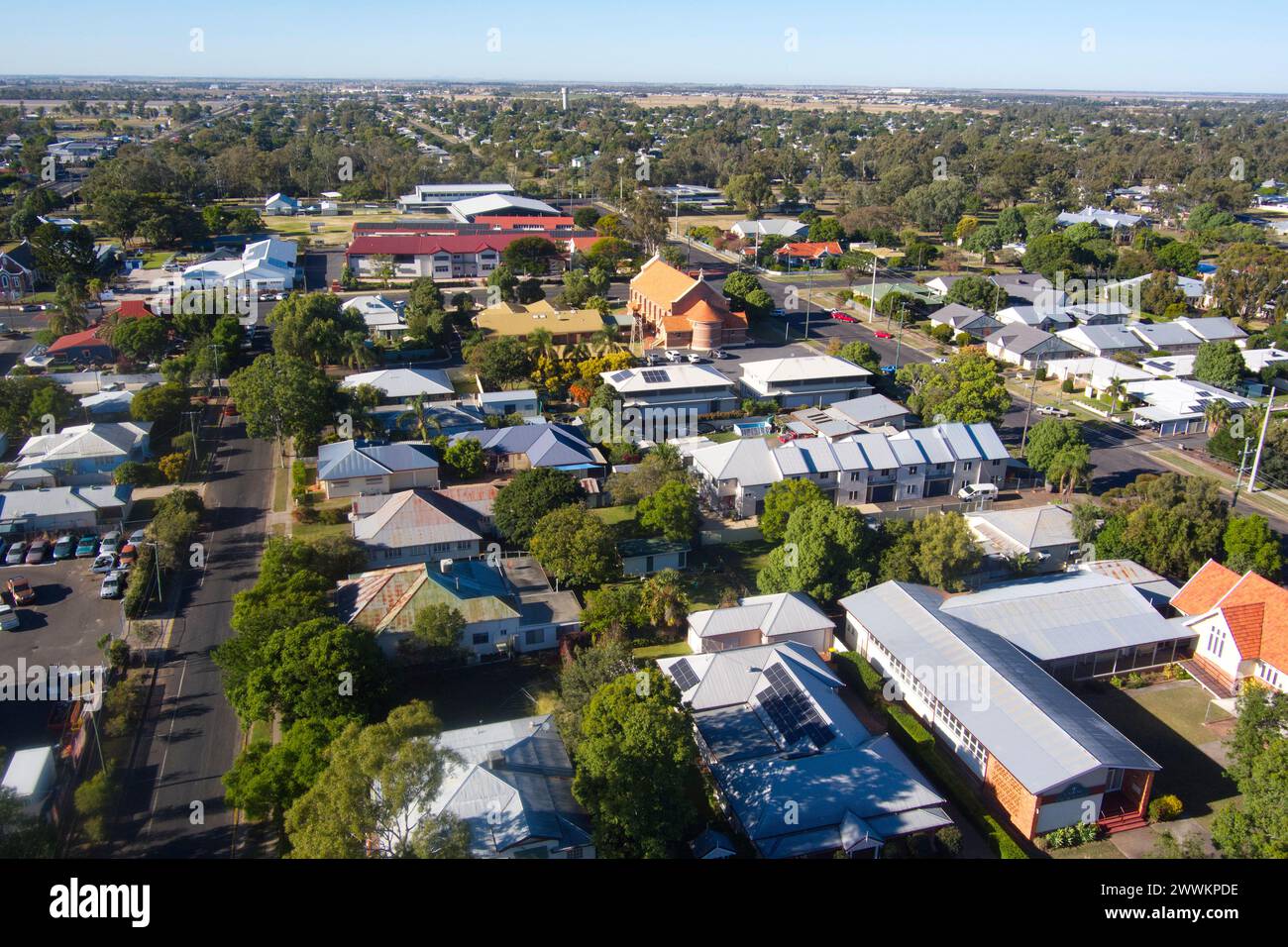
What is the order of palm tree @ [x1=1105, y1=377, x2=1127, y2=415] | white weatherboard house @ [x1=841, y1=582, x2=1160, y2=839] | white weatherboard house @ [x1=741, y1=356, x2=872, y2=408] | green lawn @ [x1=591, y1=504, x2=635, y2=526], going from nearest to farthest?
white weatherboard house @ [x1=841, y1=582, x2=1160, y2=839] < green lawn @ [x1=591, y1=504, x2=635, y2=526] < white weatherboard house @ [x1=741, y1=356, x2=872, y2=408] < palm tree @ [x1=1105, y1=377, x2=1127, y2=415]

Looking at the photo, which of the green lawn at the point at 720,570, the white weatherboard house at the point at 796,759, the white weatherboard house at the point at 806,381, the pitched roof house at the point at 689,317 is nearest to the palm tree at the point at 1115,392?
the white weatherboard house at the point at 806,381

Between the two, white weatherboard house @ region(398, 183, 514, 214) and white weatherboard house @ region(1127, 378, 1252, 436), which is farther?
white weatherboard house @ region(398, 183, 514, 214)

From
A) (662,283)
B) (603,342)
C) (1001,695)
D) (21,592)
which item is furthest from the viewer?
(662,283)

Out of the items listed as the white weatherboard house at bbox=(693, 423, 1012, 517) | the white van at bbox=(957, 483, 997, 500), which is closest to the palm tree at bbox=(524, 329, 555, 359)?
the white weatherboard house at bbox=(693, 423, 1012, 517)

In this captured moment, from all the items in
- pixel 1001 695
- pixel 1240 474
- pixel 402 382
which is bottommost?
pixel 1001 695

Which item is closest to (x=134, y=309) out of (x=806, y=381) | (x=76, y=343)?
(x=76, y=343)

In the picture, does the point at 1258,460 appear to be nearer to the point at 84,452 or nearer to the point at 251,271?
the point at 84,452

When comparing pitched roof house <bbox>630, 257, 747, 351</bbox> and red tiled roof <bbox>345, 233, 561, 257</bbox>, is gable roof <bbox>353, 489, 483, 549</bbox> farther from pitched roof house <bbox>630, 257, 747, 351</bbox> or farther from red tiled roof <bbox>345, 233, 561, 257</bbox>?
red tiled roof <bbox>345, 233, 561, 257</bbox>
